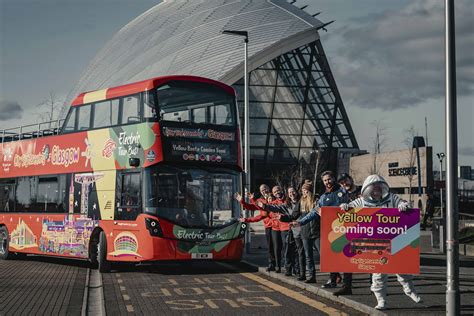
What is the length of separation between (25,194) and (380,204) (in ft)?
45.7

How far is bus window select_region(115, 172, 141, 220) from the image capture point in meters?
16.8

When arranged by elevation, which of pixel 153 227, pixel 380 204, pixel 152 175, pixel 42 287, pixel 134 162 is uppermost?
pixel 134 162

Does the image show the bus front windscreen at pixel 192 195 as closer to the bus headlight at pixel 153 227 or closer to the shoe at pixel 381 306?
the bus headlight at pixel 153 227

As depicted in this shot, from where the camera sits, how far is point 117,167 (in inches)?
688

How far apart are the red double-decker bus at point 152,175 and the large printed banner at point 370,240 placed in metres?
6.25

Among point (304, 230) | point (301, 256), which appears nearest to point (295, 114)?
point (301, 256)

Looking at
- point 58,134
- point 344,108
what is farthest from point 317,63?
point 58,134

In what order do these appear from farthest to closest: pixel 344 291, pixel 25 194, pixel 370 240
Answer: pixel 25 194
pixel 344 291
pixel 370 240

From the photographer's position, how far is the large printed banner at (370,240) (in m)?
10.6

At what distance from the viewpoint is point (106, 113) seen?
18.3 m

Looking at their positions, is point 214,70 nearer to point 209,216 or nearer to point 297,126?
point 297,126

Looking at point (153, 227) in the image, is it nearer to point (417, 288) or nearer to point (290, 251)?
point (290, 251)

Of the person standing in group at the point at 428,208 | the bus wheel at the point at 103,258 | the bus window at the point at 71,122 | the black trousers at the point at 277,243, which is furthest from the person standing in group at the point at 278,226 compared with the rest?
the person standing in group at the point at 428,208

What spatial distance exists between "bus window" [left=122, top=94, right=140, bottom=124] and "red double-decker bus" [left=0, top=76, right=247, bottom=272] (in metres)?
0.03
